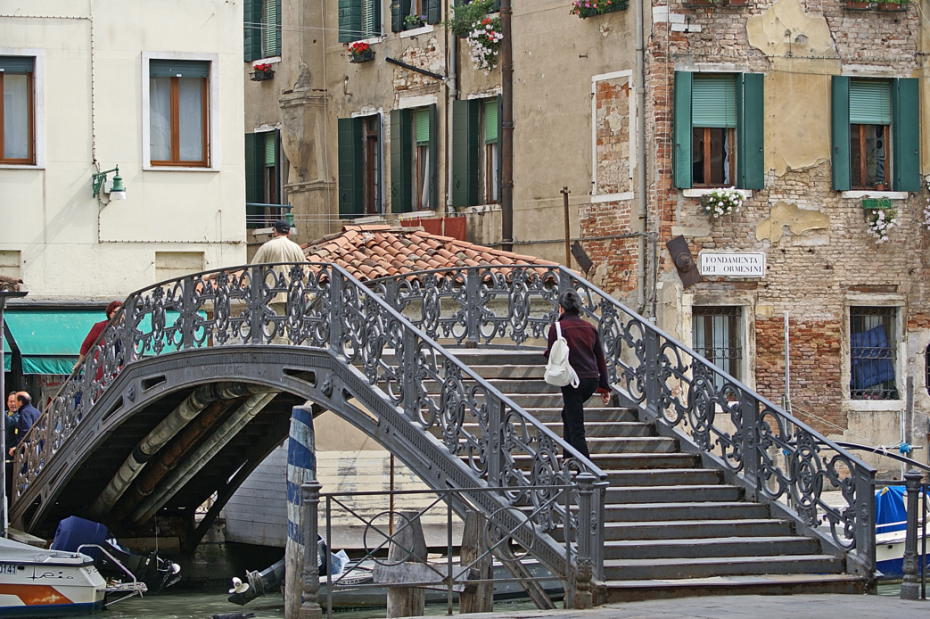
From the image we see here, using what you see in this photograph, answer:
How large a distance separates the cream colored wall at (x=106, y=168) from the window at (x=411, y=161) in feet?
16.9

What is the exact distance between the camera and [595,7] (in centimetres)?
2288

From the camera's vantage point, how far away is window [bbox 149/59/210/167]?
22062mm

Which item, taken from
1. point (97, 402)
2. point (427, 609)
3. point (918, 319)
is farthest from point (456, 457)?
point (918, 319)

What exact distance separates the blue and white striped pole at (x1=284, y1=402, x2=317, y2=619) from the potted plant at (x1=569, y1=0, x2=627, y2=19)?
10.7 meters

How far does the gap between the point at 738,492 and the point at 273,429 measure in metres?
8.80

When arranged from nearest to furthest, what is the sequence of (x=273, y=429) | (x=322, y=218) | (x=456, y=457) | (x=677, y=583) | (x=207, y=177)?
(x=677, y=583), (x=456, y=457), (x=273, y=429), (x=207, y=177), (x=322, y=218)

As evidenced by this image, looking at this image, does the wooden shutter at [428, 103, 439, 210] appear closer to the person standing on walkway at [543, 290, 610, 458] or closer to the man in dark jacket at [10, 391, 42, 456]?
the man in dark jacket at [10, 391, 42, 456]

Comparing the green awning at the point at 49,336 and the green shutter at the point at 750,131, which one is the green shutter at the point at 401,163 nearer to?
the green shutter at the point at 750,131

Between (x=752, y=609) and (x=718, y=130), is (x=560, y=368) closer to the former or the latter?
(x=752, y=609)

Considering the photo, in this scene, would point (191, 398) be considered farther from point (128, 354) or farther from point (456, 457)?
point (456, 457)

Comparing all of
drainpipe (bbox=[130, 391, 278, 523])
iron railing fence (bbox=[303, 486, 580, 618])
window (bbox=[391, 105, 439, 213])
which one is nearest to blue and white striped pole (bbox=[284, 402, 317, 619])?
drainpipe (bbox=[130, 391, 278, 523])

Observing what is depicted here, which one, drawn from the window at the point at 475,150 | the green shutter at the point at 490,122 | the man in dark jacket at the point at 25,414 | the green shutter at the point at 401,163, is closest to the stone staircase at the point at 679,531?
the man in dark jacket at the point at 25,414

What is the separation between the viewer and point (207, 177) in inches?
871

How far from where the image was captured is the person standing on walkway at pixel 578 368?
11.6m
